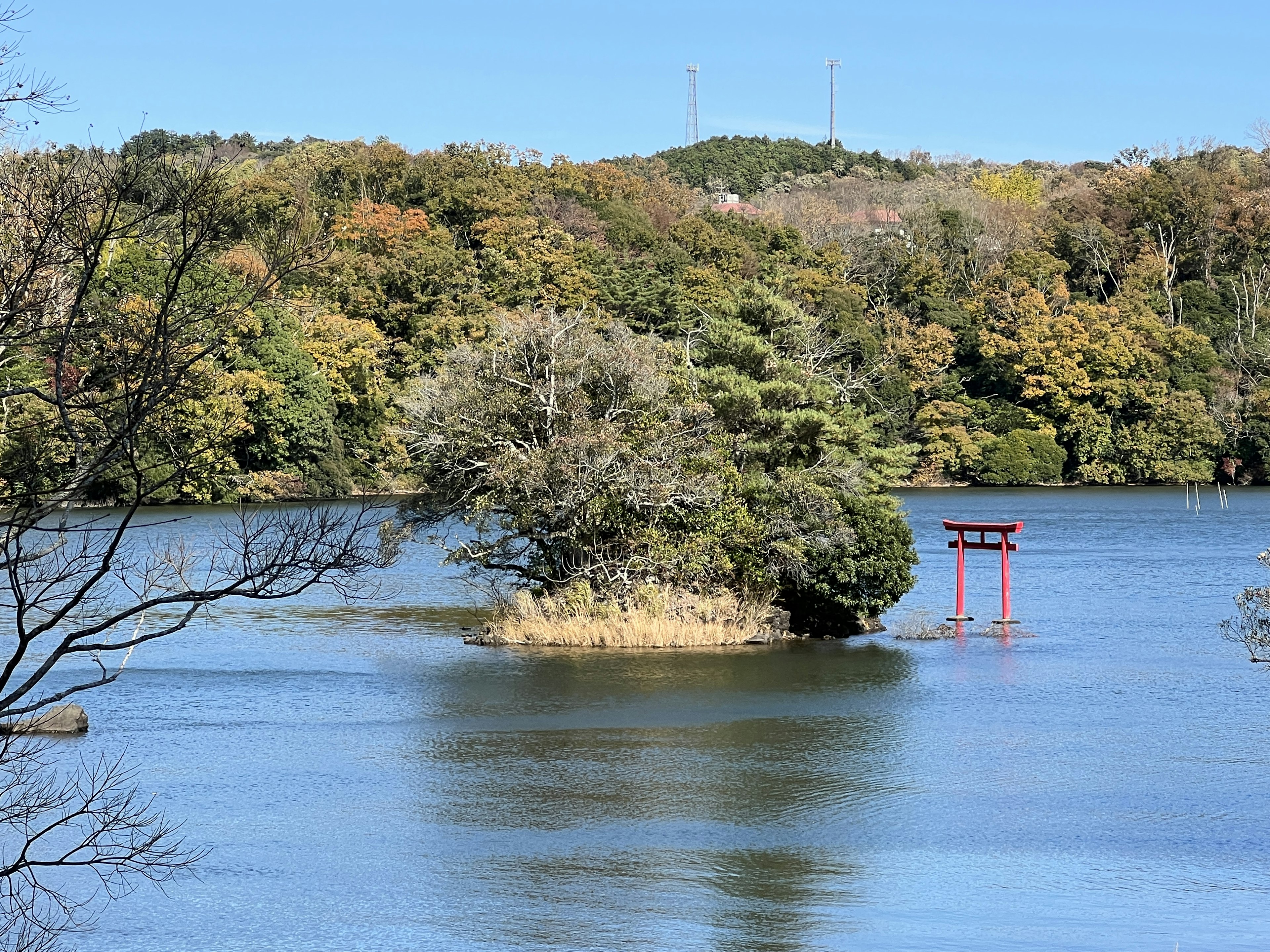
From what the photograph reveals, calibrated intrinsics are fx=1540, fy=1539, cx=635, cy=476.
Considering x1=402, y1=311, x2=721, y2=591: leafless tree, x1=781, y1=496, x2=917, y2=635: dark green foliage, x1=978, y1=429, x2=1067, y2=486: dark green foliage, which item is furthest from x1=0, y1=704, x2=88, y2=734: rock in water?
x1=978, y1=429, x2=1067, y2=486: dark green foliage

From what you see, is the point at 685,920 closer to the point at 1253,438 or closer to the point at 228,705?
the point at 228,705

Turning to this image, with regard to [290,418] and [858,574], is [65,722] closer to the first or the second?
[858,574]

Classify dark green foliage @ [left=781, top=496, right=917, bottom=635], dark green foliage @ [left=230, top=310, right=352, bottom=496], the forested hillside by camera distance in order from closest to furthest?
dark green foliage @ [left=781, top=496, right=917, bottom=635] → dark green foliage @ [left=230, top=310, right=352, bottom=496] → the forested hillside

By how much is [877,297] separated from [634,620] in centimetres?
5300

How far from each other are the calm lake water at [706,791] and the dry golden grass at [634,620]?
0.54m

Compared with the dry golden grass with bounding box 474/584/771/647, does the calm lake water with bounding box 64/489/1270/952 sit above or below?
below

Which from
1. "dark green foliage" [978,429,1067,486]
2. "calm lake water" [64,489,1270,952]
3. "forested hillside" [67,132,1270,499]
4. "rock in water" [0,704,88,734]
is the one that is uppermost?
"forested hillside" [67,132,1270,499]

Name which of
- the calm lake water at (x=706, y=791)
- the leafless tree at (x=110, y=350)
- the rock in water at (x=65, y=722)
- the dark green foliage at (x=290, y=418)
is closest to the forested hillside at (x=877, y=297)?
the dark green foliage at (x=290, y=418)

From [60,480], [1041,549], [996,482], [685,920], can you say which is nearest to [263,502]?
[1041,549]

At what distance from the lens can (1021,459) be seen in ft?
225

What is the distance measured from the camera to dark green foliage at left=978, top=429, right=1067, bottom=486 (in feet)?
225

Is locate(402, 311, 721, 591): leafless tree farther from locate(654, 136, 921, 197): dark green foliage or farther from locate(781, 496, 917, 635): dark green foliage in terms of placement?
locate(654, 136, 921, 197): dark green foliage

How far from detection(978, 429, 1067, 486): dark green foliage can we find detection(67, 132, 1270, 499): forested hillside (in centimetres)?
11

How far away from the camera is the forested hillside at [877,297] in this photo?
60.5m
